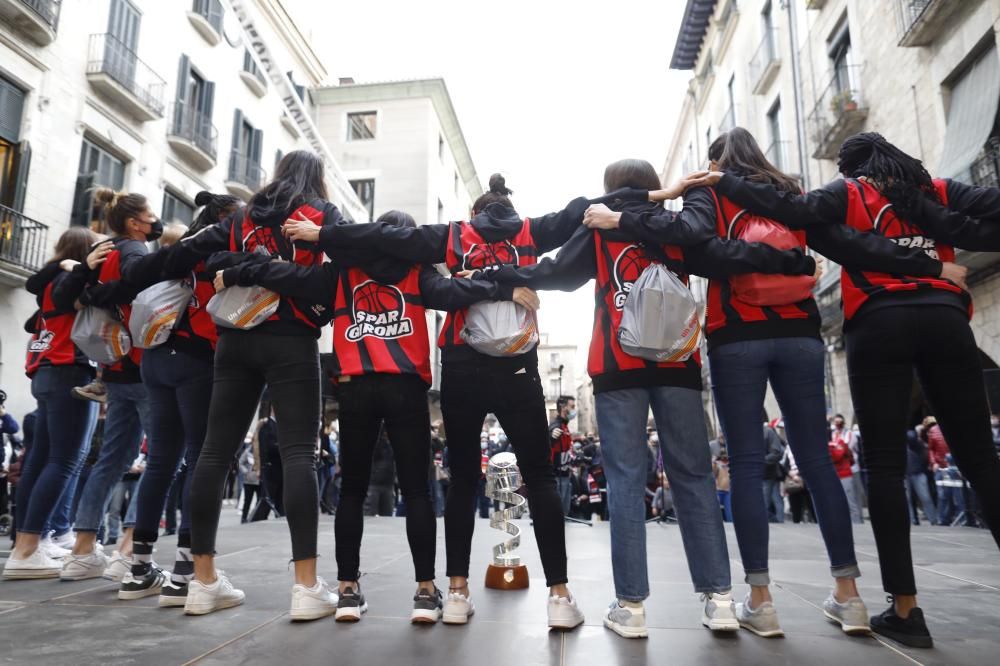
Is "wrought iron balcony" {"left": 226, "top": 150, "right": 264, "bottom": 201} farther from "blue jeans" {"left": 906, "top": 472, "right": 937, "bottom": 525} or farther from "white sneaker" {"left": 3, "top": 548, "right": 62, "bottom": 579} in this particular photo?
"blue jeans" {"left": 906, "top": 472, "right": 937, "bottom": 525}

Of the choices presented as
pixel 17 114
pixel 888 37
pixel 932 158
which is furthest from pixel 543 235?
pixel 888 37

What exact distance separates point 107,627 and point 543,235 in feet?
7.52

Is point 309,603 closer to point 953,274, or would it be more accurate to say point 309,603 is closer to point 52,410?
point 52,410

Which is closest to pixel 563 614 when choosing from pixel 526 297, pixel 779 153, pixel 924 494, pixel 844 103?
pixel 526 297

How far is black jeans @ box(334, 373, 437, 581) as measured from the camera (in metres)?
2.62

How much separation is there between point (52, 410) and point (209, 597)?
1669 millimetres

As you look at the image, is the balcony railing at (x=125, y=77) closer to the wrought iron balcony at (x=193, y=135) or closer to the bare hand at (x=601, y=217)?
the wrought iron balcony at (x=193, y=135)

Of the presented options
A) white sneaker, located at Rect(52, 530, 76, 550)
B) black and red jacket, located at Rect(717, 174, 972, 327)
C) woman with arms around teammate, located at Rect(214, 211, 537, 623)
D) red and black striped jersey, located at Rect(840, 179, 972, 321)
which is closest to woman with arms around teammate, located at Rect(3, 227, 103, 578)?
white sneaker, located at Rect(52, 530, 76, 550)

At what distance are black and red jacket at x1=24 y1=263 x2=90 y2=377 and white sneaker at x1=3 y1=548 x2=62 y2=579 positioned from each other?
99cm

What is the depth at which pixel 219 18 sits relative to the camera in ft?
56.0

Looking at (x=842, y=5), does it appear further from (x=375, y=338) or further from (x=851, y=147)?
(x=375, y=338)

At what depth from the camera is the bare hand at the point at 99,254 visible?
11.1 ft

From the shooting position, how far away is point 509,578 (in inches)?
135

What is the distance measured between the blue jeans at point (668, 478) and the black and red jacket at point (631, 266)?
0.08 metres
